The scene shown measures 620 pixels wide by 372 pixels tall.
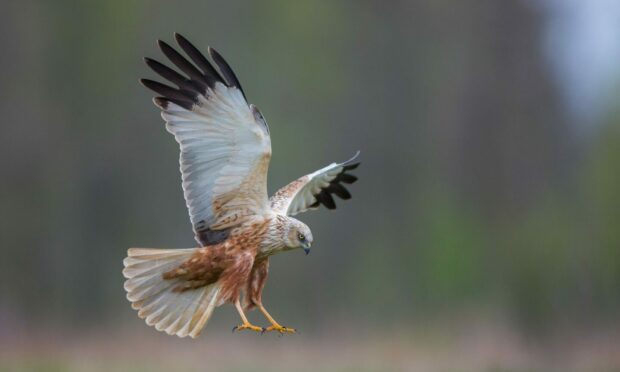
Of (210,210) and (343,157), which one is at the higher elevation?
(343,157)

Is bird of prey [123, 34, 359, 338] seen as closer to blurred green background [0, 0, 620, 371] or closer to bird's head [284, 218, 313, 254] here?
bird's head [284, 218, 313, 254]

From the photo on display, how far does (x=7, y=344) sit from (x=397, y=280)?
8.08 m

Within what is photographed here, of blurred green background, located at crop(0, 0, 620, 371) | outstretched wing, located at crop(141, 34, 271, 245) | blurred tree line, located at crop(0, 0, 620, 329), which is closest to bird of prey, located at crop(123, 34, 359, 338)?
outstretched wing, located at crop(141, 34, 271, 245)

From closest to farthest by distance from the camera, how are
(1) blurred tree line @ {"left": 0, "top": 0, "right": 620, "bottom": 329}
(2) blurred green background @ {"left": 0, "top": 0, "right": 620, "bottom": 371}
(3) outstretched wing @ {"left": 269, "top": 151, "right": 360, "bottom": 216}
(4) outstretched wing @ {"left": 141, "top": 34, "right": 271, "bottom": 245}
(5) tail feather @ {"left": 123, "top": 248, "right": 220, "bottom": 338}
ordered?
(4) outstretched wing @ {"left": 141, "top": 34, "right": 271, "bottom": 245} → (5) tail feather @ {"left": 123, "top": 248, "right": 220, "bottom": 338} → (3) outstretched wing @ {"left": 269, "top": 151, "right": 360, "bottom": 216} → (2) blurred green background @ {"left": 0, "top": 0, "right": 620, "bottom": 371} → (1) blurred tree line @ {"left": 0, "top": 0, "right": 620, "bottom": 329}

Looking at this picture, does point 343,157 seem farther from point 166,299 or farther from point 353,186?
point 166,299

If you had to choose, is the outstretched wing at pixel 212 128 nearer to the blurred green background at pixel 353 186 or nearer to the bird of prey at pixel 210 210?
the bird of prey at pixel 210 210

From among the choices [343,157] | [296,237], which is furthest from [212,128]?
[343,157]

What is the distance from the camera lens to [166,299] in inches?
328

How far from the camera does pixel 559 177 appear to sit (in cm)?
2277

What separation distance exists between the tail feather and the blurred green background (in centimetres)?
458

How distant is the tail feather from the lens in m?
8.26

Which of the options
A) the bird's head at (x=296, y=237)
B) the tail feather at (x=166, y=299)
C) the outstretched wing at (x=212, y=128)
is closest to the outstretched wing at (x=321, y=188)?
the bird's head at (x=296, y=237)

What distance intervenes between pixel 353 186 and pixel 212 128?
14.2m

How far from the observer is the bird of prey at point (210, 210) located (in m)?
8.13
